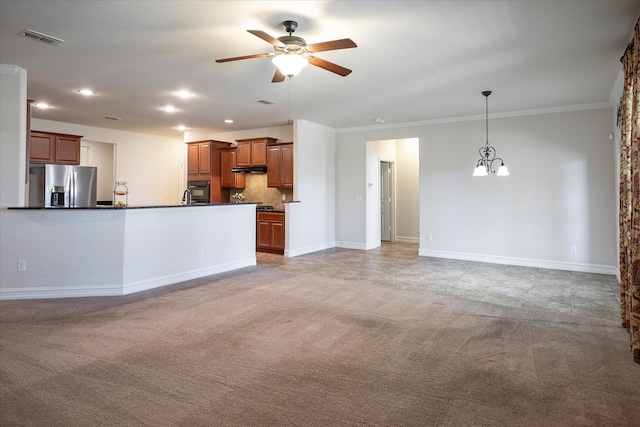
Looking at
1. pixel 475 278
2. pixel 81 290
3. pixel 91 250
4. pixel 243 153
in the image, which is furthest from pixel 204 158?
pixel 475 278

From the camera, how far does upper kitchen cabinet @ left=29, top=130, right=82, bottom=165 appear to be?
23.0ft

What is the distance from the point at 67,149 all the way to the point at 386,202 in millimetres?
7166

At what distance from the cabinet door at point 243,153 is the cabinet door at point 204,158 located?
0.71 metres

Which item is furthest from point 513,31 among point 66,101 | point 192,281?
point 66,101

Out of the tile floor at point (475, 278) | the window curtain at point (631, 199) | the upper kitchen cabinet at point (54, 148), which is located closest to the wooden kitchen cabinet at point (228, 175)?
the tile floor at point (475, 278)

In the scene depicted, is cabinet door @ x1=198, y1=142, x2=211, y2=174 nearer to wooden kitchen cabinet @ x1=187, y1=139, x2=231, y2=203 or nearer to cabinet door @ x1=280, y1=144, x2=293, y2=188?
wooden kitchen cabinet @ x1=187, y1=139, x2=231, y2=203

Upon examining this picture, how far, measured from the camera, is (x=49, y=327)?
3.44 m

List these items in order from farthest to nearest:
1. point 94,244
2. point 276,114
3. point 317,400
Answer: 1. point 276,114
2. point 94,244
3. point 317,400

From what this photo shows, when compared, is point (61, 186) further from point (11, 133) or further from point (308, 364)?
point (308, 364)

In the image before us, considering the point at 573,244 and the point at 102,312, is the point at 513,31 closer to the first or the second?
the point at 573,244

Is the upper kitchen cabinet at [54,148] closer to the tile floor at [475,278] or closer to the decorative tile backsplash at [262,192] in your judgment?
the decorative tile backsplash at [262,192]

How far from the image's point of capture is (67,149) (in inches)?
293

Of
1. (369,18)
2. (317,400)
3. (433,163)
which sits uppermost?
(369,18)

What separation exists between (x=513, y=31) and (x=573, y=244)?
4.30m
